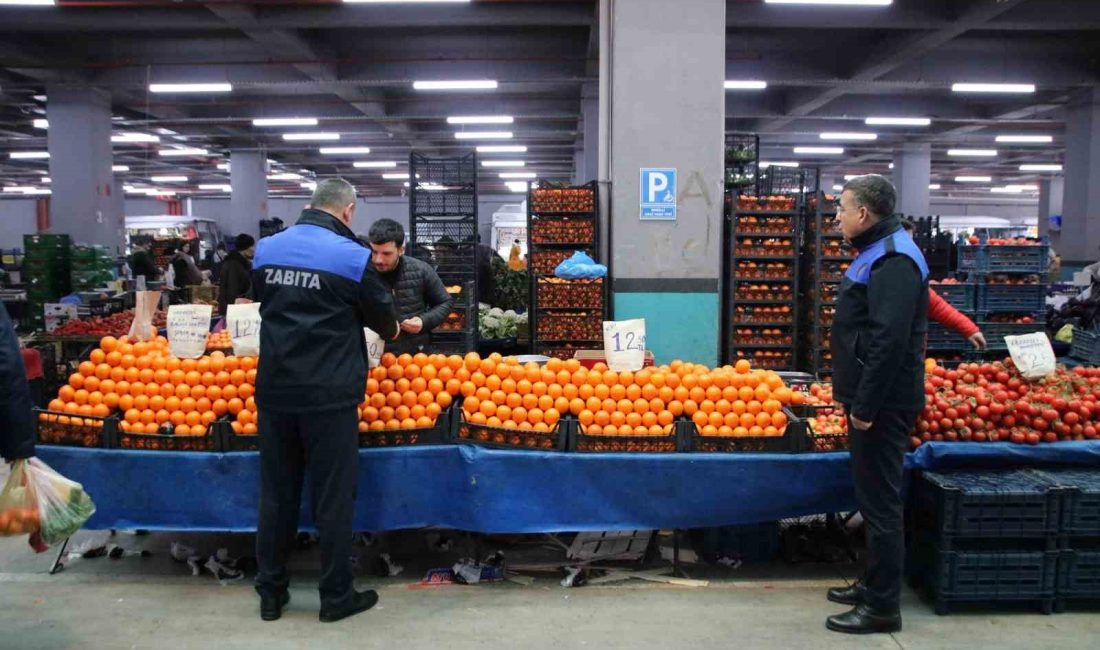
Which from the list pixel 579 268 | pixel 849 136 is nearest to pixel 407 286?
pixel 579 268

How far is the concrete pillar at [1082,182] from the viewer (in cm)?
1563

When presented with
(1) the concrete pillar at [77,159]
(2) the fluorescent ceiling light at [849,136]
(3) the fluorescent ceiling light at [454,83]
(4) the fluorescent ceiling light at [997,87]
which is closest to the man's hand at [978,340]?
(3) the fluorescent ceiling light at [454,83]

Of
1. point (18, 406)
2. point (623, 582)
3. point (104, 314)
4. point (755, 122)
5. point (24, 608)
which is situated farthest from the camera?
point (755, 122)

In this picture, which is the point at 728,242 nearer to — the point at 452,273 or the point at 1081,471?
the point at 452,273

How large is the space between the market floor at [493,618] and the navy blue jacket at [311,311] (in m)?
1.03

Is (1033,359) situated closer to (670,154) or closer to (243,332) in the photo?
(243,332)

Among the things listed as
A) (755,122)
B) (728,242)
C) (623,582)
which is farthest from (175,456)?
(755,122)

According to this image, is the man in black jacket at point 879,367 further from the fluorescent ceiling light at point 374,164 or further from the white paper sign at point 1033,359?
the fluorescent ceiling light at point 374,164

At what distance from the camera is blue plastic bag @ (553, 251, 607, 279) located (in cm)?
790

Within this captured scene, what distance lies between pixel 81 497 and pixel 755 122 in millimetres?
20326

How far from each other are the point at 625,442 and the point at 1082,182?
Result: 15.9 m

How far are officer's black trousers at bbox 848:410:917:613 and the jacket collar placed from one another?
727 millimetres

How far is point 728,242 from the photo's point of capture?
9086 millimetres

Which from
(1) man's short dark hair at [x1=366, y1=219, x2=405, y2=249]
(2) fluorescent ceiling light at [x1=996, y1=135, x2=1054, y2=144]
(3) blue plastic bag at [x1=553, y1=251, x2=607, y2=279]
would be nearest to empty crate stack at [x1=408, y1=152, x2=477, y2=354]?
(3) blue plastic bag at [x1=553, y1=251, x2=607, y2=279]
